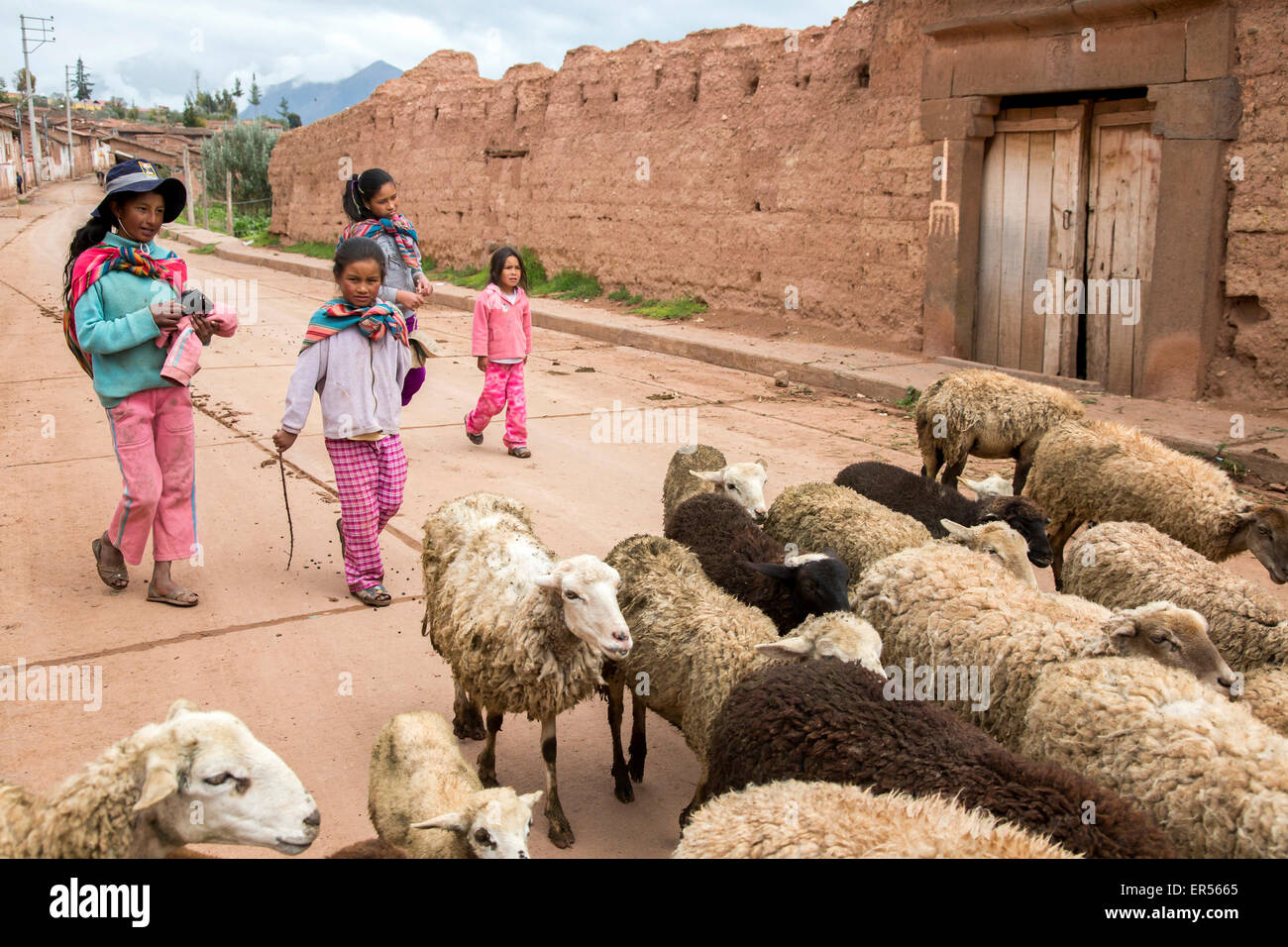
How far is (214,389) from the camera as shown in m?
10.9

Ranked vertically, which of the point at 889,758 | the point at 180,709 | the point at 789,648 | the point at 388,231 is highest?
the point at 388,231

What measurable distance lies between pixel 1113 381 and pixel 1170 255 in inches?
52.7

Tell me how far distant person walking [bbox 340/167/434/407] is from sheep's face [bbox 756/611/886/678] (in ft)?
13.6

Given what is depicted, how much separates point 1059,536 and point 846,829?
4.28 metres

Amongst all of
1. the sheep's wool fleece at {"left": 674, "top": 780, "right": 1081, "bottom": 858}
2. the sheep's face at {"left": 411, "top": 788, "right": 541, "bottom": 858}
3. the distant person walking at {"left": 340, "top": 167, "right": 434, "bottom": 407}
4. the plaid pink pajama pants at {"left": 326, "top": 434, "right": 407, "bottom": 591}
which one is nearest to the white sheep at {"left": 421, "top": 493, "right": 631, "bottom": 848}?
the sheep's face at {"left": 411, "top": 788, "right": 541, "bottom": 858}

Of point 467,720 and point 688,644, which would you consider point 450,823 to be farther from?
point 467,720

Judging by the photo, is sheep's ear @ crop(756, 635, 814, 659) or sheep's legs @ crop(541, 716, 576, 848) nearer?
sheep's ear @ crop(756, 635, 814, 659)

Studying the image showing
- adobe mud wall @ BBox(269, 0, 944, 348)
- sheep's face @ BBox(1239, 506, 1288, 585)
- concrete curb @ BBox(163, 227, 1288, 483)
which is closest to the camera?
sheep's face @ BBox(1239, 506, 1288, 585)

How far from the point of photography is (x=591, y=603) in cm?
373

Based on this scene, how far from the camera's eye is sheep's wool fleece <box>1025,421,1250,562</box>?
18.1 feet

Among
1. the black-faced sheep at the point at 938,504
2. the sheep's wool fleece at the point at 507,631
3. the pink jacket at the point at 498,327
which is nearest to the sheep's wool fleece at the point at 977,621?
the black-faced sheep at the point at 938,504

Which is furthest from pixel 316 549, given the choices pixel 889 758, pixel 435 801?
pixel 889 758

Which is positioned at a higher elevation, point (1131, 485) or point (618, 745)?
point (1131, 485)

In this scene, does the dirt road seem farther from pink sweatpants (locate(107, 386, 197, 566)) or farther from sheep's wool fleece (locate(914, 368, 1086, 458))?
sheep's wool fleece (locate(914, 368, 1086, 458))
